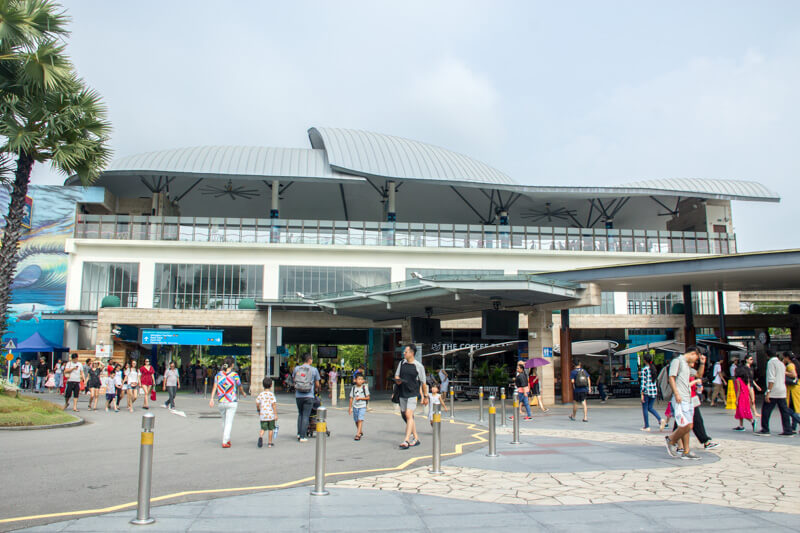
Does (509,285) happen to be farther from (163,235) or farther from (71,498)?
(163,235)

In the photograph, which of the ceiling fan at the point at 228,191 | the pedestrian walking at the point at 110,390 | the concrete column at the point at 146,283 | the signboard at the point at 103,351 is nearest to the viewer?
the pedestrian walking at the point at 110,390

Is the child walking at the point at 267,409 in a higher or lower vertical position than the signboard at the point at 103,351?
lower

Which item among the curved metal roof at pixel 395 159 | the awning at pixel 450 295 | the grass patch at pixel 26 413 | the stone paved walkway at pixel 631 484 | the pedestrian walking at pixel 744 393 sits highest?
the curved metal roof at pixel 395 159

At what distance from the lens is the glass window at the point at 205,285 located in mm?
38031

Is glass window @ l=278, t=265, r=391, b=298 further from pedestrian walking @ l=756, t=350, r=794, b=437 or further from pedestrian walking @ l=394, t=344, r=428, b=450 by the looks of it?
pedestrian walking @ l=756, t=350, r=794, b=437

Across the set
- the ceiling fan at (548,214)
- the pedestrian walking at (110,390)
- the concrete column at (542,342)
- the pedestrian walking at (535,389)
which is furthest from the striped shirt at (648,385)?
the ceiling fan at (548,214)

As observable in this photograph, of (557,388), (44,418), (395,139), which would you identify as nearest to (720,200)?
(557,388)

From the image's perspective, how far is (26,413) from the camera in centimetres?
1562

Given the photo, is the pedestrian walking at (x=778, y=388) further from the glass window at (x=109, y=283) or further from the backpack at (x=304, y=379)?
the glass window at (x=109, y=283)

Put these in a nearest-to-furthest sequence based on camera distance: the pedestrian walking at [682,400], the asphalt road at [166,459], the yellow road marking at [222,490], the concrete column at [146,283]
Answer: the yellow road marking at [222,490] < the asphalt road at [166,459] < the pedestrian walking at [682,400] < the concrete column at [146,283]

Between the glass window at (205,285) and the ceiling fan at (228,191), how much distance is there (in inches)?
318

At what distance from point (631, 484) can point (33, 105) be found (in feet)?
60.1

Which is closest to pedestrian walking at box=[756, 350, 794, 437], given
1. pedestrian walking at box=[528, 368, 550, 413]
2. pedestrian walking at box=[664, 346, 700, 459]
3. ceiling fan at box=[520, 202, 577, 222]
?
pedestrian walking at box=[664, 346, 700, 459]

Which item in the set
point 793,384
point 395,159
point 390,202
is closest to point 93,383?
point 793,384
